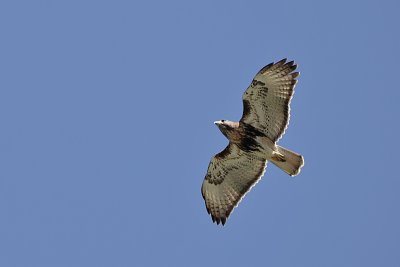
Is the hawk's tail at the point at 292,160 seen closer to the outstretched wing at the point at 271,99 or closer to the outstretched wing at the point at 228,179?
the outstretched wing at the point at 271,99

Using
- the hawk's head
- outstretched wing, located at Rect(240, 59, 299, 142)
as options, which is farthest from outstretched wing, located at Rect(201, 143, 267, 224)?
outstretched wing, located at Rect(240, 59, 299, 142)

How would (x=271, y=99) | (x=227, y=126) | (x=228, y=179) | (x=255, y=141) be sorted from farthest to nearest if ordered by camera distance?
1. (x=228, y=179)
2. (x=255, y=141)
3. (x=227, y=126)
4. (x=271, y=99)

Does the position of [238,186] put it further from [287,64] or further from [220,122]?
[287,64]

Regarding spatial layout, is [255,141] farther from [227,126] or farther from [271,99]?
[271,99]

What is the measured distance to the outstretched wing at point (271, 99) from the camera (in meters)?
17.3

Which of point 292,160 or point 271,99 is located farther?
point 292,160

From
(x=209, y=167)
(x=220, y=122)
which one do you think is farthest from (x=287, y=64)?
(x=209, y=167)

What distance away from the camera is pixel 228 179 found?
61.1ft

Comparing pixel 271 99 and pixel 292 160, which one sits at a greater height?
pixel 271 99

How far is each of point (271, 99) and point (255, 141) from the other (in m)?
0.92

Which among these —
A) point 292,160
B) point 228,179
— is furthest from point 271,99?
point 228,179

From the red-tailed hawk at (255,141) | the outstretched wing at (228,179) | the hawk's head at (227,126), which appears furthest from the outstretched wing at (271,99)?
the outstretched wing at (228,179)

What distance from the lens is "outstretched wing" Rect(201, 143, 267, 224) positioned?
18391 mm

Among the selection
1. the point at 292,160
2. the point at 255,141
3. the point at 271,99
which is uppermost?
the point at 271,99
